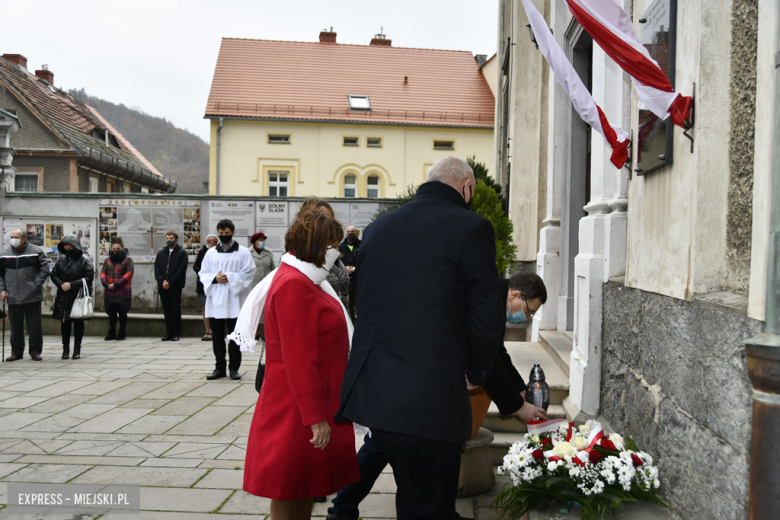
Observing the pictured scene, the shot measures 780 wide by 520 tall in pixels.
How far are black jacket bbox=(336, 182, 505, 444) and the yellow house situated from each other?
29565mm

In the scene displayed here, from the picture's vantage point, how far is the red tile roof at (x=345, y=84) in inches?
1319

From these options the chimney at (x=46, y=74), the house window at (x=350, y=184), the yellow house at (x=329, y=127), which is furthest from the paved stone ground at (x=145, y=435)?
the chimney at (x=46, y=74)

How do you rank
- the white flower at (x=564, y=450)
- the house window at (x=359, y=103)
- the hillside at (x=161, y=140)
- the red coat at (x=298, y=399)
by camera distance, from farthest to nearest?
the hillside at (x=161, y=140) → the house window at (x=359, y=103) → the white flower at (x=564, y=450) → the red coat at (x=298, y=399)

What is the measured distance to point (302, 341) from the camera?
9.24 ft

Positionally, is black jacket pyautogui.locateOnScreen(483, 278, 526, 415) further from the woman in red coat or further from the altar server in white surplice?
the altar server in white surplice

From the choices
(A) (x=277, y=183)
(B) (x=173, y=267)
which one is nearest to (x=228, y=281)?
(B) (x=173, y=267)

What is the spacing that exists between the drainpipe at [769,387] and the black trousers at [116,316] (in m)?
11.6

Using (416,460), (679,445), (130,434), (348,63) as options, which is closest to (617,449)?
(679,445)

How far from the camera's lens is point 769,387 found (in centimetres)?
199

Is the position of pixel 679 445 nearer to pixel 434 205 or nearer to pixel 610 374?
pixel 610 374

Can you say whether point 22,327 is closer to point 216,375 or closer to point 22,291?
point 22,291

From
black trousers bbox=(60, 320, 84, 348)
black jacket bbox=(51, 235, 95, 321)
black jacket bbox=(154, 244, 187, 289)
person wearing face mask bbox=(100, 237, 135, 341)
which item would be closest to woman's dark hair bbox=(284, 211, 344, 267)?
black trousers bbox=(60, 320, 84, 348)

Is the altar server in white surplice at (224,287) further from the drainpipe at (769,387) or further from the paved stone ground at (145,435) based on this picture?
the drainpipe at (769,387)

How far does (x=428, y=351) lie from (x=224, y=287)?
616cm
